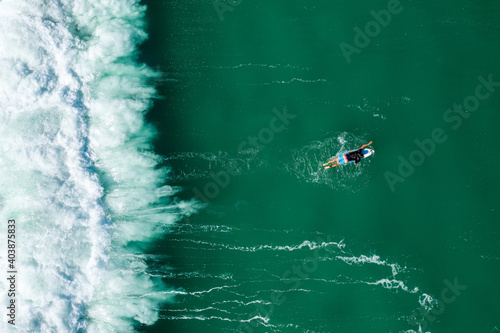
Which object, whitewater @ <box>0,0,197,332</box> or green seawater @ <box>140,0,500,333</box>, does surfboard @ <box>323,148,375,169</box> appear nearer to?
green seawater @ <box>140,0,500,333</box>

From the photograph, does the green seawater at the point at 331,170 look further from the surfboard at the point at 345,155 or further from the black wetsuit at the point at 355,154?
the black wetsuit at the point at 355,154

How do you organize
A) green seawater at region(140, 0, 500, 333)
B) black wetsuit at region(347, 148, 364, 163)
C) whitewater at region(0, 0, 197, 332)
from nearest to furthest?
black wetsuit at region(347, 148, 364, 163), green seawater at region(140, 0, 500, 333), whitewater at region(0, 0, 197, 332)

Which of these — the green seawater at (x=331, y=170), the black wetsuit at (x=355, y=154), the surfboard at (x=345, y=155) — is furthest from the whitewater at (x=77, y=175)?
the black wetsuit at (x=355, y=154)

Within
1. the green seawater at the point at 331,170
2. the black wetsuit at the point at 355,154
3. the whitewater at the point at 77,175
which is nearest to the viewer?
the black wetsuit at the point at 355,154

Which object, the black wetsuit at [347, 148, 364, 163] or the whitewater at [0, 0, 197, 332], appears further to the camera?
the whitewater at [0, 0, 197, 332]

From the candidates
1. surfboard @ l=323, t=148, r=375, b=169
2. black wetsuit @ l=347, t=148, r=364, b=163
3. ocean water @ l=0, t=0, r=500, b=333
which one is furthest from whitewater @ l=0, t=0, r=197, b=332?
black wetsuit @ l=347, t=148, r=364, b=163
